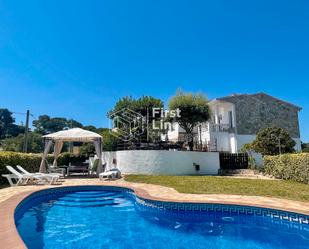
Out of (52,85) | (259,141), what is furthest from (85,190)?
(52,85)

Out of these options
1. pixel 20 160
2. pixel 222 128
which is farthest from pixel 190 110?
pixel 20 160

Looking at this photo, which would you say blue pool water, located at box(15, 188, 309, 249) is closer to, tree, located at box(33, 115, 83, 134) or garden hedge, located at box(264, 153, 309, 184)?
garden hedge, located at box(264, 153, 309, 184)

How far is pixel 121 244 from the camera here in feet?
19.6

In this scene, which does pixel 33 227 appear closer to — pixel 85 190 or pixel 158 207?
pixel 158 207

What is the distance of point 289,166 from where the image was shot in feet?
50.1

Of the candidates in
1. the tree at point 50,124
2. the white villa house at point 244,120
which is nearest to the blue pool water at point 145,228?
the white villa house at point 244,120

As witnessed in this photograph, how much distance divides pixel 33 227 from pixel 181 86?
784 inches

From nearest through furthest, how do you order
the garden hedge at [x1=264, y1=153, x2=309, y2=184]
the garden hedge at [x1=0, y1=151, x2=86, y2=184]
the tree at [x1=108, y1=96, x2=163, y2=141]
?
the garden hedge at [x1=0, y1=151, x2=86, y2=184] < the garden hedge at [x1=264, y1=153, x2=309, y2=184] < the tree at [x1=108, y1=96, x2=163, y2=141]

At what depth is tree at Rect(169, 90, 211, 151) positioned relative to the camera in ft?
74.5

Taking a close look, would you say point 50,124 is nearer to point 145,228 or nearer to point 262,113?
point 262,113

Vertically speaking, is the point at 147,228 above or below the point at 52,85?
below

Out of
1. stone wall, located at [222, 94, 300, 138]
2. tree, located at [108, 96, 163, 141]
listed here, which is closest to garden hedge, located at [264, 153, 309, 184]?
stone wall, located at [222, 94, 300, 138]

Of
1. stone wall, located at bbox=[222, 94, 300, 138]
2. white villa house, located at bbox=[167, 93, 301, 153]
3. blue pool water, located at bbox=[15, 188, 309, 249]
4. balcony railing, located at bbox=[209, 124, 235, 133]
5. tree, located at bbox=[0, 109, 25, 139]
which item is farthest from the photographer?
tree, located at bbox=[0, 109, 25, 139]

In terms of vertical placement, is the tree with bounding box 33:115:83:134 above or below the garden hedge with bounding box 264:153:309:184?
above
